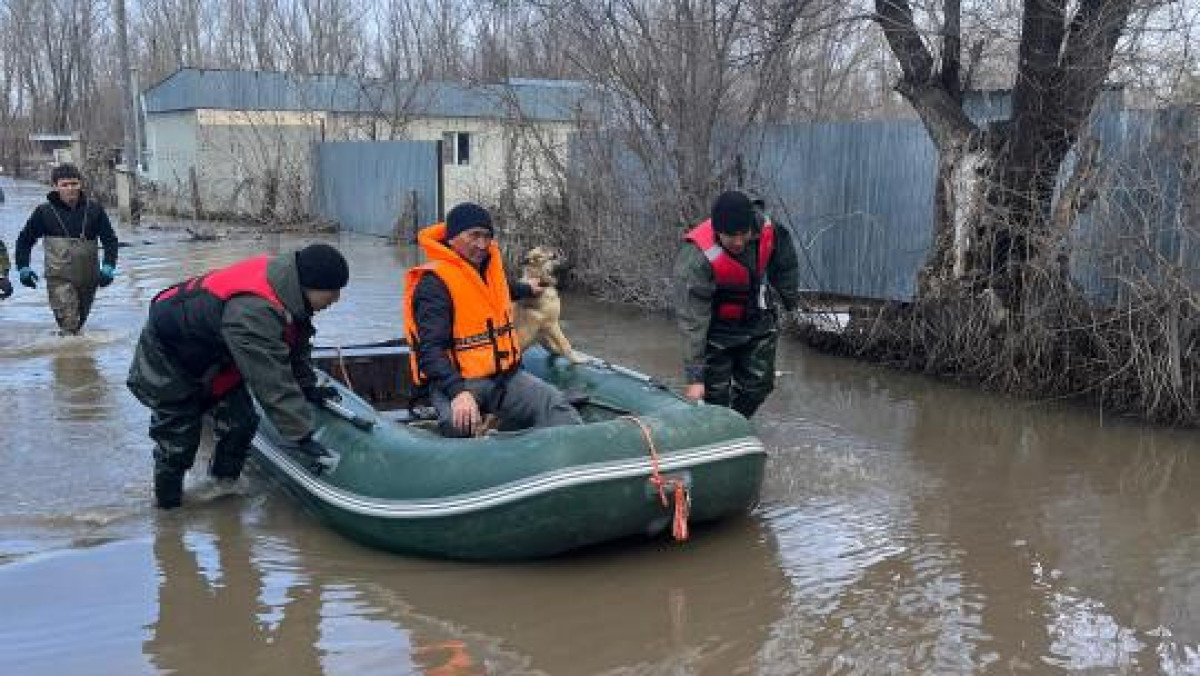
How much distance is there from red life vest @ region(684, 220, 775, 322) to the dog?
2.70 feet

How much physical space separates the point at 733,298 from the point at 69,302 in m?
6.46

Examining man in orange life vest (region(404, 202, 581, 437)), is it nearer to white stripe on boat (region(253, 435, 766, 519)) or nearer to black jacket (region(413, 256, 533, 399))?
black jacket (region(413, 256, 533, 399))

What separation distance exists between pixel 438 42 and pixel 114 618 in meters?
30.0

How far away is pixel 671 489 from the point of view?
4578mm

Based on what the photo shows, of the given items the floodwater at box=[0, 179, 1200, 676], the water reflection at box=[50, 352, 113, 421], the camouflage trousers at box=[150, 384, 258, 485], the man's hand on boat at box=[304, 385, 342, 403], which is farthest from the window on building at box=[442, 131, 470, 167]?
the man's hand on boat at box=[304, 385, 342, 403]

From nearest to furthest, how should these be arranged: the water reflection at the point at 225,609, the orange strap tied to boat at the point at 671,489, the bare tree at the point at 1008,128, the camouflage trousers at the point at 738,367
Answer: the water reflection at the point at 225,609 < the orange strap tied to boat at the point at 671,489 < the camouflage trousers at the point at 738,367 < the bare tree at the point at 1008,128

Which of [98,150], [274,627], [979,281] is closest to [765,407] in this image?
[979,281]

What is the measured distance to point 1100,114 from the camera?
24.9 ft

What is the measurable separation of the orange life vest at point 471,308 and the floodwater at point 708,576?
95 cm

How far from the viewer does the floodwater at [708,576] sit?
3949 millimetres

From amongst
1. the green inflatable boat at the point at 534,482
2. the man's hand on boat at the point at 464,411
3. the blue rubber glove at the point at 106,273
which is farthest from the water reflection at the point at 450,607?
the blue rubber glove at the point at 106,273

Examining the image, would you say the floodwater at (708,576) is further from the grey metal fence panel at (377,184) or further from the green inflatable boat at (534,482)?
the grey metal fence panel at (377,184)

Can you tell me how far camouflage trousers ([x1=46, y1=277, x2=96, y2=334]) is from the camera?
9336 mm

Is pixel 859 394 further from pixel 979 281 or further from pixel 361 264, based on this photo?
pixel 361 264
